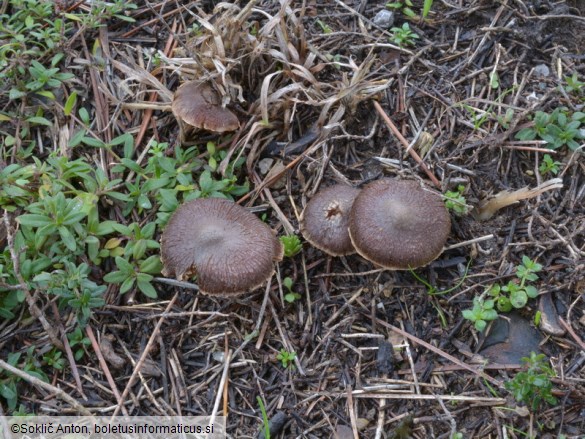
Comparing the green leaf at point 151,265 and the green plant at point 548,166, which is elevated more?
the green plant at point 548,166

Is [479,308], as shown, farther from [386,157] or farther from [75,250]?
[75,250]

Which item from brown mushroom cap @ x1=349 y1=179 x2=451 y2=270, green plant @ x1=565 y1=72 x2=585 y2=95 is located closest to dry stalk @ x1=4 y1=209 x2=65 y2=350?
brown mushroom cap @ x1=349 y1=179 x2=451 y2=270

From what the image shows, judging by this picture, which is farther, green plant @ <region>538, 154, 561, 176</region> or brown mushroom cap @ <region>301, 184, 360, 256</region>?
green plant @ <region>538, 154, 561, 176</region>

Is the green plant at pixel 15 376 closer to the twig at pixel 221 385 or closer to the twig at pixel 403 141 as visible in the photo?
the twig at pixel 221 385

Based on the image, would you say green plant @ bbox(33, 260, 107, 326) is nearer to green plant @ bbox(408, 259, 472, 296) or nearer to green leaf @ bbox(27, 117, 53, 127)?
green leaf @ bbox(27, 117, 53, 127)

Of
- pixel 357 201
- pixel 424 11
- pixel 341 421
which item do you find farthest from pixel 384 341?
pixel 424 11

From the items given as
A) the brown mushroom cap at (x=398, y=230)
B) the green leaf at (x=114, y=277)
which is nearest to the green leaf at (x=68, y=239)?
the green leaf at (x=114, y=277)
